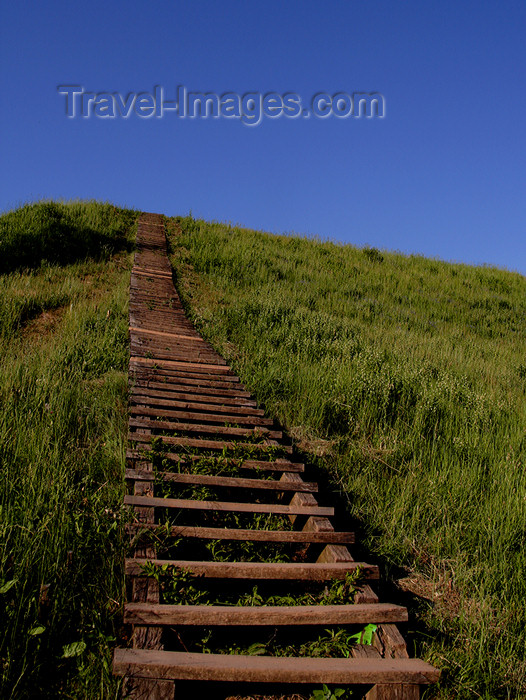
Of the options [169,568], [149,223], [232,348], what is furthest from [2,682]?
[149,223]

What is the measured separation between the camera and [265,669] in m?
1.68

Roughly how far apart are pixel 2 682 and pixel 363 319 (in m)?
A: 9.65

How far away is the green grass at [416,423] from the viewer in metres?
2.36

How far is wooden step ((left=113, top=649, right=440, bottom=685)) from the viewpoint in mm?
1629

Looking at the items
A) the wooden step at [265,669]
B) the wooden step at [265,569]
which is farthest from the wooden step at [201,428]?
the wooden step at [265,669]

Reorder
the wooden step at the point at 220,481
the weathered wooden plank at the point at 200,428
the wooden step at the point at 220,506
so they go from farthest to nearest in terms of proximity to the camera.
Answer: the weathered wooden plank at the point at 200,428, the wooden step at the point at 220,481, the wooden step at the point at 220,506

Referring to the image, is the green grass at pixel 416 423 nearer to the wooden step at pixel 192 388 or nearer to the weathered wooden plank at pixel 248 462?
the wooden step at pixel 192 388

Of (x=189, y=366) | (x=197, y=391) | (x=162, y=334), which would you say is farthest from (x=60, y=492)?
(x=162, y=334)

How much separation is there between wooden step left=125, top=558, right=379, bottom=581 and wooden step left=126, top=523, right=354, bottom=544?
199 mm

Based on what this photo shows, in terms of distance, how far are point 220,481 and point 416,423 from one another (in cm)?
253

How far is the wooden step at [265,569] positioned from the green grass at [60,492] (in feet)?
1.15

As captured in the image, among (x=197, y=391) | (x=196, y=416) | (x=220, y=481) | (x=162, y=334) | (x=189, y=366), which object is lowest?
(x=220, y=481)

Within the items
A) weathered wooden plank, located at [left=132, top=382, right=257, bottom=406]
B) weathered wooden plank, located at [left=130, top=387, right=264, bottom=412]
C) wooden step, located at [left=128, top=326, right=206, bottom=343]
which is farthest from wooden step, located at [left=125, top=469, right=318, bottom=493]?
wooden step, located at [left=128, top=326, right=206, bottom=343]

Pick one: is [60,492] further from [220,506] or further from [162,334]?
[162,334]
